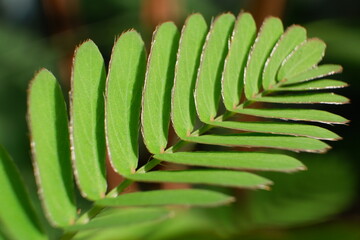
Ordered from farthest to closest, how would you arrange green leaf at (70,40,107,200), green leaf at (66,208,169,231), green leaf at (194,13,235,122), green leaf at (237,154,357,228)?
1. green leaf at (237,154,357,228)
2. green leaf at (194,13,235,122)
3. green leaf at (70,40,107,200)
4. green leaf at (66,208,169,231)

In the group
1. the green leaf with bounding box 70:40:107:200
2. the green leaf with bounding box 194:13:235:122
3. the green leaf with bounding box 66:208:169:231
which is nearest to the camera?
the green leaf with bounding box 66:208:169:231

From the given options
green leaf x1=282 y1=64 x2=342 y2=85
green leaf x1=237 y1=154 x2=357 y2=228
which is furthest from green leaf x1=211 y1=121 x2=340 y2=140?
green leaf x1=237 y1=154 x2=357 y2=228

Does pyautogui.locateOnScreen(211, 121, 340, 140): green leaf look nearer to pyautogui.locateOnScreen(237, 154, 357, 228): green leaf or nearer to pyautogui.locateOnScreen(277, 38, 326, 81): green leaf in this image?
pyautogui.locateOnScreen(277, 38, 326, 81): green leaf

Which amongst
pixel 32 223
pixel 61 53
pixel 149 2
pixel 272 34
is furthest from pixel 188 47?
pixel 61 53

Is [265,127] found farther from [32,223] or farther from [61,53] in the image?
[61,53]

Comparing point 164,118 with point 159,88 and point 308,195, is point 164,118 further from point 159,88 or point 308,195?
point 308,195

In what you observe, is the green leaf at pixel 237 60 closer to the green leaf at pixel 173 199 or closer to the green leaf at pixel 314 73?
the green leaf at pixel 314 73
